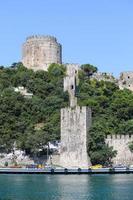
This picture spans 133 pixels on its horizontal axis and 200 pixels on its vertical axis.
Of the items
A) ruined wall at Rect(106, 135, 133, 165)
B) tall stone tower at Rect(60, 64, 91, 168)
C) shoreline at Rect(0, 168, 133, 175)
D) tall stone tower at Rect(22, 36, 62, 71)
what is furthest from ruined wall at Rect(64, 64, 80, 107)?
shoreline at Rect(0, 168, 133, 175)

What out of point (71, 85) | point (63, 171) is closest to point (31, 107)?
point (71, 85)

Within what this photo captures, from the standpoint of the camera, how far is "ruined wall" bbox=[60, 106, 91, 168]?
54.4 metres

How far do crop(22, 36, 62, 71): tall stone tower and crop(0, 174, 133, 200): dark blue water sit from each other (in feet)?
107

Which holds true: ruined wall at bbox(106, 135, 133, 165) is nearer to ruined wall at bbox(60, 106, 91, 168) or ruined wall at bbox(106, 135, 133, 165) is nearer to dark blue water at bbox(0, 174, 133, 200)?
ruined wall at bbox(60, 106, 91, 168)

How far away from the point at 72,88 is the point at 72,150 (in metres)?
17.4

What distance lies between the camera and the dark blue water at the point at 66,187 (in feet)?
118

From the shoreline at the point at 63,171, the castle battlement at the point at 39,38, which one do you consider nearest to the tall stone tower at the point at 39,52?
the castle battlement at the point at 39,38

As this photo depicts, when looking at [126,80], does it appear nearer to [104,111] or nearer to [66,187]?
[104,111]

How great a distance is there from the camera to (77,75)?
76688 mm

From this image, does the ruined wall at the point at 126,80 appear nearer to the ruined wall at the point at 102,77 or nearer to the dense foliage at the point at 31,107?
the ruined wall at the point at 102,77

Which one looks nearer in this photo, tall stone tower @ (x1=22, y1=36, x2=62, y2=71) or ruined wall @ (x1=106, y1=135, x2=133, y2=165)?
ruined wall @ (x1=106, y1=135, x2=133, y2=165)

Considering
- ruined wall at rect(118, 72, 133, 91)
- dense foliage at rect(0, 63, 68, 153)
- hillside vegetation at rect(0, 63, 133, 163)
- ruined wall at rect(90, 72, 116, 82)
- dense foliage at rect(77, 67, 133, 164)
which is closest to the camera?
dense foliage at rect(77, 67, 133, 164)

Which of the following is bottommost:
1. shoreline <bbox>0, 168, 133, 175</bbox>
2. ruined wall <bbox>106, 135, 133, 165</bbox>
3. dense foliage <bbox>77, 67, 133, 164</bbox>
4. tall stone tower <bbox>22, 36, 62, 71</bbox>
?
shoreline <bbox>0, 168, 133, 175</bbox>

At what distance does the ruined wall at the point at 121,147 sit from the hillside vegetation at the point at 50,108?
74cm
